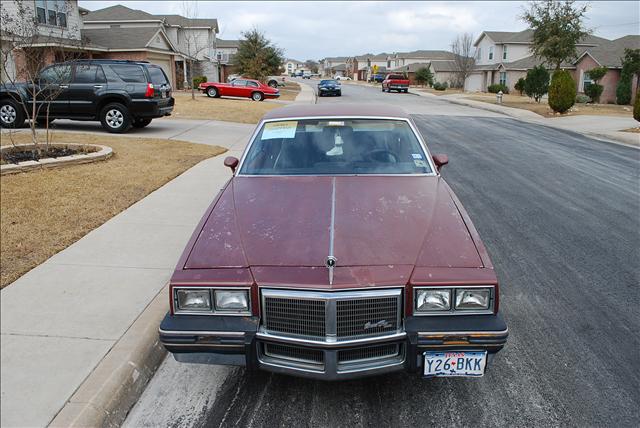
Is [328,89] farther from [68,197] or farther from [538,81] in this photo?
[68,197]

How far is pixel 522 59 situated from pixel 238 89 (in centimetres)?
3294

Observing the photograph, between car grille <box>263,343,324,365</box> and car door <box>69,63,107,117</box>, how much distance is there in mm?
12506

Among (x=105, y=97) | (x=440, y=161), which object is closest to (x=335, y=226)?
(x=440, y=161)

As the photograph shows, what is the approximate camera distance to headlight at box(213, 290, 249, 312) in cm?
304

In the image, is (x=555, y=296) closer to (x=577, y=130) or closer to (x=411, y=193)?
(x=411, y=193)

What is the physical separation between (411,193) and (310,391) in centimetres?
165

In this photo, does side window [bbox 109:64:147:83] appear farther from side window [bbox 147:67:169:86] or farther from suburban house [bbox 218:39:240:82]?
suburban house [bbox 218:39:240:82]

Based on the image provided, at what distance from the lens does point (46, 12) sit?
79.9 feet

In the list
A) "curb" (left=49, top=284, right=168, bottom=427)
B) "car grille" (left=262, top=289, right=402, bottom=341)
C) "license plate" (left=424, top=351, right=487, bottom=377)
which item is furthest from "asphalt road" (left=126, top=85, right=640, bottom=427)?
"car grille" (left=262, top=289, right=402, bottom=341)

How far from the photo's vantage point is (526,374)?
3.61 m

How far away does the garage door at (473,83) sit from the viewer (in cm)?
5827

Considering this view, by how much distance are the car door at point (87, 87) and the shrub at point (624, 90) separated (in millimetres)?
31091

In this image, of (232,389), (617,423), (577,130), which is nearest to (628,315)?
(617,423)

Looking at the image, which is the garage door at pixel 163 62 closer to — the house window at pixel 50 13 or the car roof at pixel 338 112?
the house window at pixel 50 13
